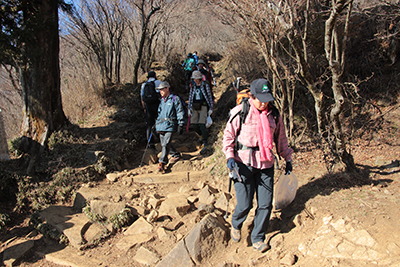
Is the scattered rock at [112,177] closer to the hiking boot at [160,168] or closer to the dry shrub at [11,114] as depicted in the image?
the hiking boot at [160,168]

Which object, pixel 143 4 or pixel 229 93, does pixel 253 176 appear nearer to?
pixel 229 93

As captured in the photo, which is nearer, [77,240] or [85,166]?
[77,240]

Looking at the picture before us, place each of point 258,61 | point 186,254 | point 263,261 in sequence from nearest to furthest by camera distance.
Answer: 1. point 263,261
2. point 186,254
3. point 258,61

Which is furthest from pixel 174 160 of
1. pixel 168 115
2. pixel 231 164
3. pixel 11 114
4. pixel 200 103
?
pixel 11 114

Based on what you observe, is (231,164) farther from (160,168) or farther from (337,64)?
(160,168)

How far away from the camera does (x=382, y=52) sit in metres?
6.59

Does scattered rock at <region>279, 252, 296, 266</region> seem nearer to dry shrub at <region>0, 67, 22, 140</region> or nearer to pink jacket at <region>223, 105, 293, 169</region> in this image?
pink jacket at <region>223, 105, 293, 169</region>

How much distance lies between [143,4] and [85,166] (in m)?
6.83

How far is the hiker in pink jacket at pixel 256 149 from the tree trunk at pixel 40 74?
16.7 ft

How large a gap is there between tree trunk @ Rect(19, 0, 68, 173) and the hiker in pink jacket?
508cm

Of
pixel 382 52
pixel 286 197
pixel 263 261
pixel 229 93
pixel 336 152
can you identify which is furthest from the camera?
pixel 229 93

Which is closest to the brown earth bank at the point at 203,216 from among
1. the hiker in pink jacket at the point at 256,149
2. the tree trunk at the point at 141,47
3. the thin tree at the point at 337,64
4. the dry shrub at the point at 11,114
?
the thin tree at the point at 337,64

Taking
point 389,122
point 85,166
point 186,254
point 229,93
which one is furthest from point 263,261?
point 229,93

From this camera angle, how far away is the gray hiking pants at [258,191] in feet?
10.2
